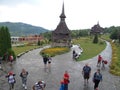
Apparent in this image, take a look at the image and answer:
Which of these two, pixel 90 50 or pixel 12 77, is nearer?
pixel 12 77

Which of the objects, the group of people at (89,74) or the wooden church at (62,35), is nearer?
the group of people at (89,74)

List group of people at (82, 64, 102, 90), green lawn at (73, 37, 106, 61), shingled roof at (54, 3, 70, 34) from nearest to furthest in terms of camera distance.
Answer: group of people at (82, 64, 102, 90)
green lawn at (73, 37, 106, 61)
shingled roof at (54, 3, 70, 34)

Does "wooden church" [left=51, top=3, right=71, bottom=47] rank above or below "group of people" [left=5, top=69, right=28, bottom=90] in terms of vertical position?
above

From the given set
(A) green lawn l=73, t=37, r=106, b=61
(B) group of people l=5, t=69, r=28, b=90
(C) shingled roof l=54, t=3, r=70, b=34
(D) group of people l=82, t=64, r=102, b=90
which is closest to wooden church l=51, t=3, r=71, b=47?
(C) shingled roof l=54, t=3, r=70, b=34

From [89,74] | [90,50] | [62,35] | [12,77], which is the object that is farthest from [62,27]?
[12,77]

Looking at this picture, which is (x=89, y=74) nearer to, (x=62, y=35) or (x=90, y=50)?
(x=90, y=50)

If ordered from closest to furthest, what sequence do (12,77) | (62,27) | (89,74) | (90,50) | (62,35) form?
(12,77)
(89,74)
(90,50)
(62,35)
(62,27)

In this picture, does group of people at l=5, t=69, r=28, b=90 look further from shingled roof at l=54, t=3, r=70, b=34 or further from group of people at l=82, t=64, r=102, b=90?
shingled roof at l=54, t=3, r=70, b=34

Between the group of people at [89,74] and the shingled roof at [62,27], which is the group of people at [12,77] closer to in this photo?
the group of people at [89,74]

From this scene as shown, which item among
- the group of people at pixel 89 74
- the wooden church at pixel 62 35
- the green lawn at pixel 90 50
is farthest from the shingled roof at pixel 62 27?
the group of people at pixel 89 74

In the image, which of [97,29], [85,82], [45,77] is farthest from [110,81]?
[97,29]

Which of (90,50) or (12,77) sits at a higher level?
(12,77)

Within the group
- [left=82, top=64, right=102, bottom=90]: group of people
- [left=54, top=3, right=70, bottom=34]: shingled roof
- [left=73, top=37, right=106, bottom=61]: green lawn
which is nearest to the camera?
[left=82, top=64, right=102, bottom=90]: group of people

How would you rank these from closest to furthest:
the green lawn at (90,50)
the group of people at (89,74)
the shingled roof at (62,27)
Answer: the group of people at (89,74)
the green lawn at (90,50)
the shingled roof at (62,27)
